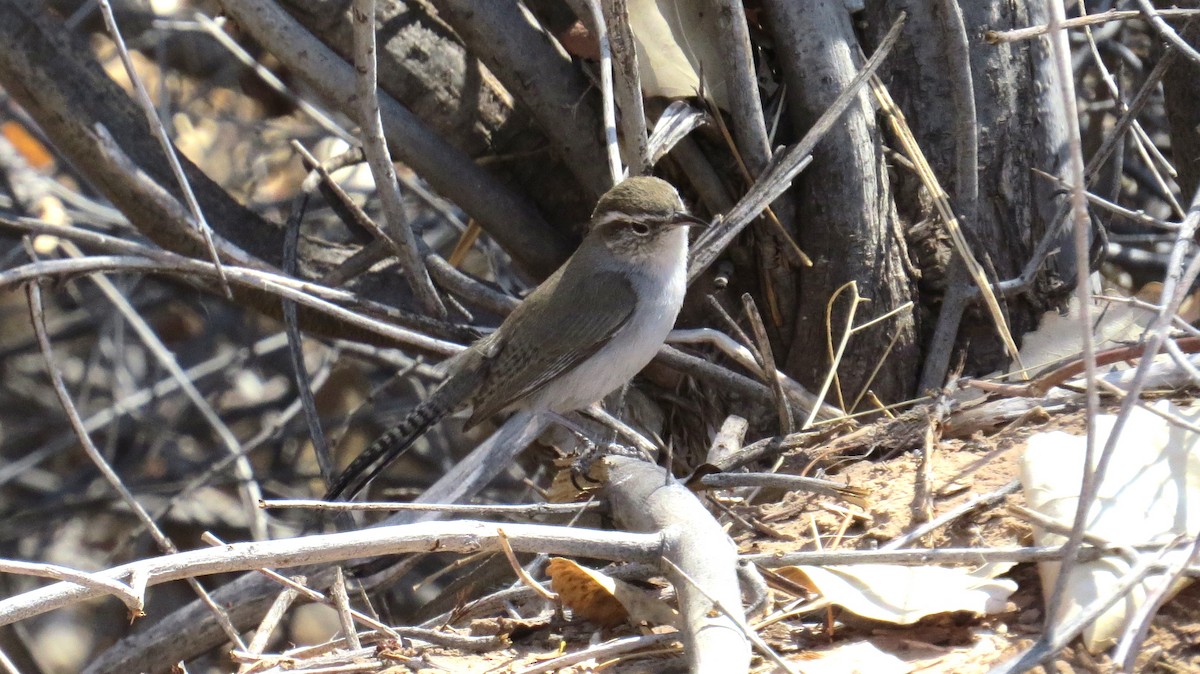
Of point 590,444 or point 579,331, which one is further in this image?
point 579,331

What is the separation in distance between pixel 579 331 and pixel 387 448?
0.89 m

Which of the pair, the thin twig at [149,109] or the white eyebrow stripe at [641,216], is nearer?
the thin twig at [149,109]

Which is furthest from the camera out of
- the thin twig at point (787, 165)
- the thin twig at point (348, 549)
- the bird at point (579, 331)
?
the bird at point (579, 331)

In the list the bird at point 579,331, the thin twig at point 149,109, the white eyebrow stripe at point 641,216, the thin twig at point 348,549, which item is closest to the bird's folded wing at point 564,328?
the bird at point 579,331

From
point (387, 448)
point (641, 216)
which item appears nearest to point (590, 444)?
point (387, 448)

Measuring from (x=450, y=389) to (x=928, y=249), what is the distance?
2.03 metres

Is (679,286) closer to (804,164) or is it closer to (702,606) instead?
(804,164)

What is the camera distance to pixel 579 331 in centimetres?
459

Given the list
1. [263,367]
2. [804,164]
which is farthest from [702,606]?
[263,367]

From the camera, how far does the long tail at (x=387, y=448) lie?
169 inches

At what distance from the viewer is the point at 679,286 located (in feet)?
14.6

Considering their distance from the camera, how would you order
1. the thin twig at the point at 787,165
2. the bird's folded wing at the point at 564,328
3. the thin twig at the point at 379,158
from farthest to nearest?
the bird's folded wing at the point at 564,328 < the thin twig at the point at 787,165 < the thin twig at the point at 379,158

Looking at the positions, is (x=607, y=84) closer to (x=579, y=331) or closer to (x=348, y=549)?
(x=579, y=331)

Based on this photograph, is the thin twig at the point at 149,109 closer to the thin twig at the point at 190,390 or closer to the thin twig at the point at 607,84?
the thin twig at the point at 190,390
